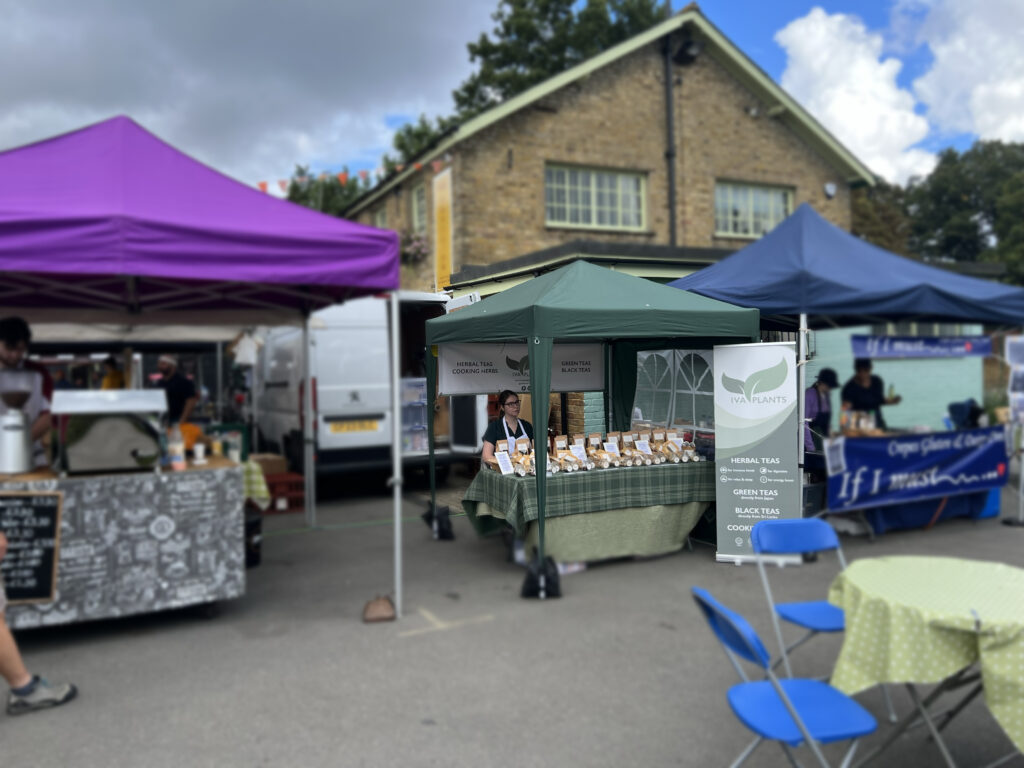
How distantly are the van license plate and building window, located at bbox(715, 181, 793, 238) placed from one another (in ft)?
26.7

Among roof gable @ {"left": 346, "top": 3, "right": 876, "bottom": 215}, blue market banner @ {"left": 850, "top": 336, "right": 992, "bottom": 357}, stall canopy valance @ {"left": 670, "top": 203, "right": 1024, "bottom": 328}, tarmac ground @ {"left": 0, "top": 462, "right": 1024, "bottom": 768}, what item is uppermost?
roof gable @ {"left": 346, "top": 3, "right": 876, "bottom": 215}

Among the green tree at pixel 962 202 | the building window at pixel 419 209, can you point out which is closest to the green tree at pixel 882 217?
the green tree at pixel 962 202

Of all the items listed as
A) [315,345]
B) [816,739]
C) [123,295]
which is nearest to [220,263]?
[123,295]

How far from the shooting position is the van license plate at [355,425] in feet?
36.1

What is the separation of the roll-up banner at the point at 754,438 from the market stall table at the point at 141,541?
21.4 ft

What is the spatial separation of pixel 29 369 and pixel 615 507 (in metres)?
5.77

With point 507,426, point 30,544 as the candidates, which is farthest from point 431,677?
point 507,426

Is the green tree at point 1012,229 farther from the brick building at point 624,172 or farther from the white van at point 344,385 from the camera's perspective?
the white van at point 344,385

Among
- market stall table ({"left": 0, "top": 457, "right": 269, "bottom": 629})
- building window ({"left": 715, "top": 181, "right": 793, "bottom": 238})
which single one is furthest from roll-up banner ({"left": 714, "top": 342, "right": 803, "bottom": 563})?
building window ({"left": 715, "top": 181, "right": 793, "bottom": 238})

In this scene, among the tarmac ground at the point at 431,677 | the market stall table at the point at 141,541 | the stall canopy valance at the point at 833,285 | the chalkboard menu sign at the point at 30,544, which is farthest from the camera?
the market stall table at the point at 141,541

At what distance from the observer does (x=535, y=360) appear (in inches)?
24.2

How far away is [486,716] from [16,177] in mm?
4933

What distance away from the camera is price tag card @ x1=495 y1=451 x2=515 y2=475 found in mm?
765

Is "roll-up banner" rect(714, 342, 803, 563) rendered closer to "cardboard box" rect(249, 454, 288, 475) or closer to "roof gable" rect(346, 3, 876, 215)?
"roof gable" rect(346, 3, 876, 215)
